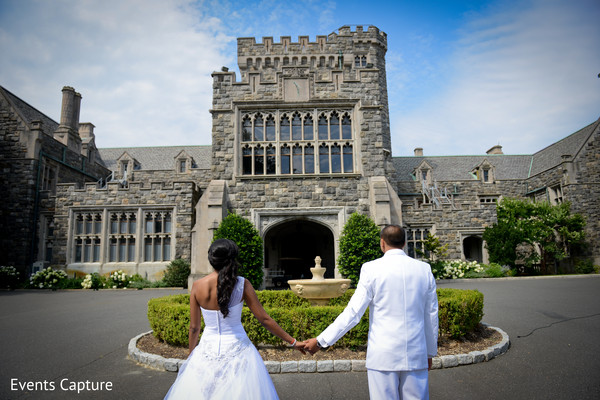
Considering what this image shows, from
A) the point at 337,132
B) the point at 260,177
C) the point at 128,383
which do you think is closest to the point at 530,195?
the point at 337,132

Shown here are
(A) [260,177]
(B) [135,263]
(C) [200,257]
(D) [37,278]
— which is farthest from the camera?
(B) [135,263]

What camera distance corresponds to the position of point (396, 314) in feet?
8.96

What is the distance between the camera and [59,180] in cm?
2167

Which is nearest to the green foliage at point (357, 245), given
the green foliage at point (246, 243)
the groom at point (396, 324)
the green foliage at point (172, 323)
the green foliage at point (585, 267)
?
the green foliage at point (246, 243)

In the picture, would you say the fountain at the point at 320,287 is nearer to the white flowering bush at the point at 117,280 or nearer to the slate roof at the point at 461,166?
the white flowering bush at the point at 117,280

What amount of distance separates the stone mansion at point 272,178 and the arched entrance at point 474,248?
10 centimetres

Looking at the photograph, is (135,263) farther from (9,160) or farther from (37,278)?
(9,160)

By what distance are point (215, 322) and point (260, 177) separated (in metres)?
11.6

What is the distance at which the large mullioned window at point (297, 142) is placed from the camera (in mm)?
14727

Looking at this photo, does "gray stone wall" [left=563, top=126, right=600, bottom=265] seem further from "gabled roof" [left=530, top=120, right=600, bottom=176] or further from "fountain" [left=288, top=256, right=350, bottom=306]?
"fountain" [left=288, top=256, right=350, bottom=306]

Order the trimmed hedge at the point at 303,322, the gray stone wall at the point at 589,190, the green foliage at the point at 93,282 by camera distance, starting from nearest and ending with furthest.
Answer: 1. the trimmed hedge at the point at 303,322
2. the green foliage at the point at 93,282
3. the gray stone wall at the point at 589,190

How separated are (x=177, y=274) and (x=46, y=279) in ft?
21.0

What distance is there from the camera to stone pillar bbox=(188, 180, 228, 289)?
13.4 meters

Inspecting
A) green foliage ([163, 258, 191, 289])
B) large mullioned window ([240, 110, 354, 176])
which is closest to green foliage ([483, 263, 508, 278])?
large mullioned window ([240, 110, 354, 176])
